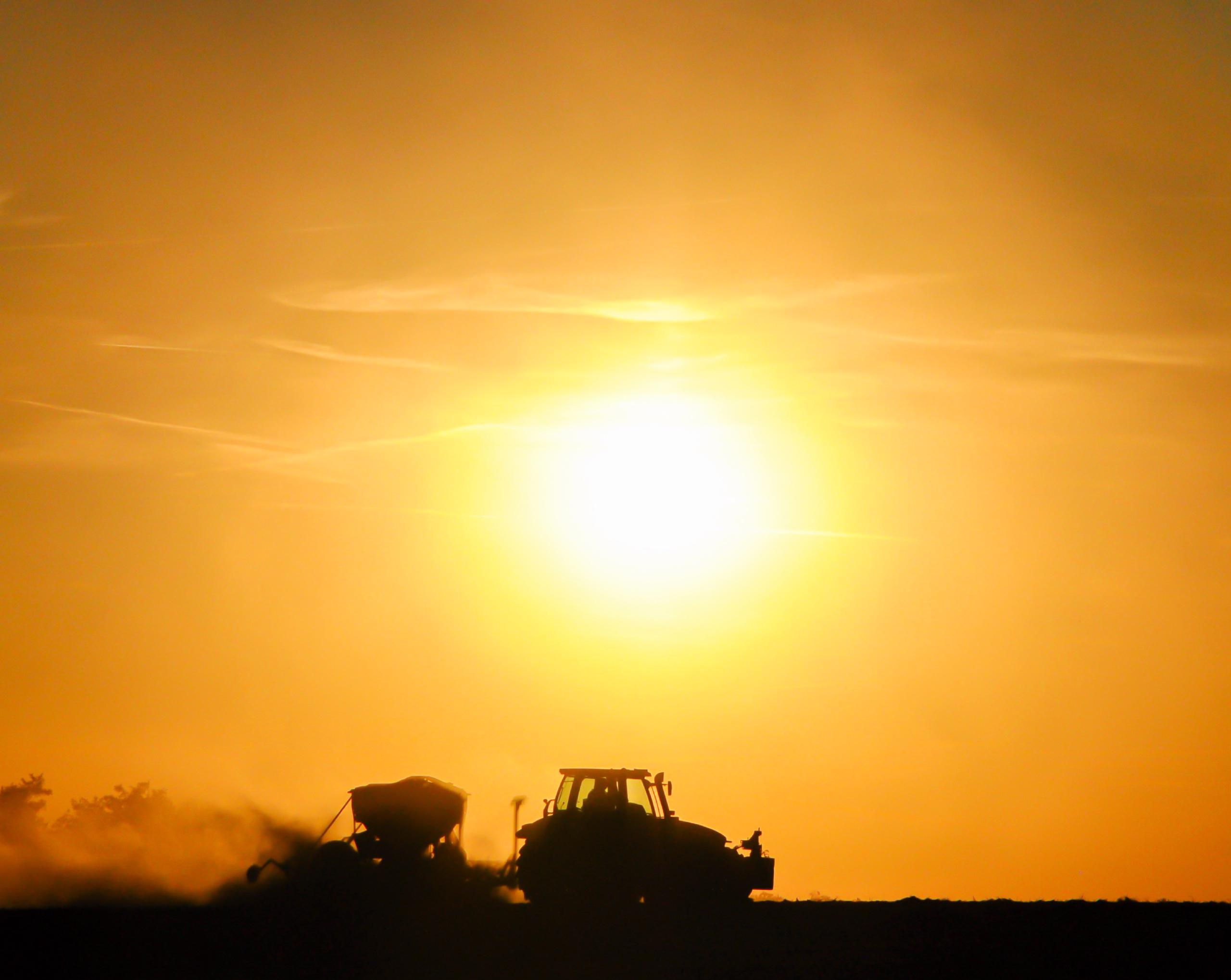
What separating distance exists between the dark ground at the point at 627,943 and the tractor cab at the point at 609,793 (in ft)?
6.33

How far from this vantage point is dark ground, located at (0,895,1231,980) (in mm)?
20828

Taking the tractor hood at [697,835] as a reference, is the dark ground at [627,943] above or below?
below

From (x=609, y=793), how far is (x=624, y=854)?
1.21m

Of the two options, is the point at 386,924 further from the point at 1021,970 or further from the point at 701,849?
the point at 1021,970

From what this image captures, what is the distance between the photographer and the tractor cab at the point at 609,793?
90.9 ft

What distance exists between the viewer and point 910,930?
995 inches

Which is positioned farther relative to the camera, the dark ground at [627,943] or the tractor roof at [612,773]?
the tractor roof at [612,773]

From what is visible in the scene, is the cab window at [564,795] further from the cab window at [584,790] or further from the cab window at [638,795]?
the cab window at [638,795]

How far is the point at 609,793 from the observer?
2780 centimetres

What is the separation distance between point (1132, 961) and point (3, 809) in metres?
83.3

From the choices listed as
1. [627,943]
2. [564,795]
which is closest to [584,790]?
[564,795]

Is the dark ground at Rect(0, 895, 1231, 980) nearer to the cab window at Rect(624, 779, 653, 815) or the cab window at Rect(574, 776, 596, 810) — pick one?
the cab window at Rect(624, 779, 653, 815)

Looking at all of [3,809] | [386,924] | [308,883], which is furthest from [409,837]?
[3,809]

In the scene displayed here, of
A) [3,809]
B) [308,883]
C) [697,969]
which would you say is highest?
[3,809]
